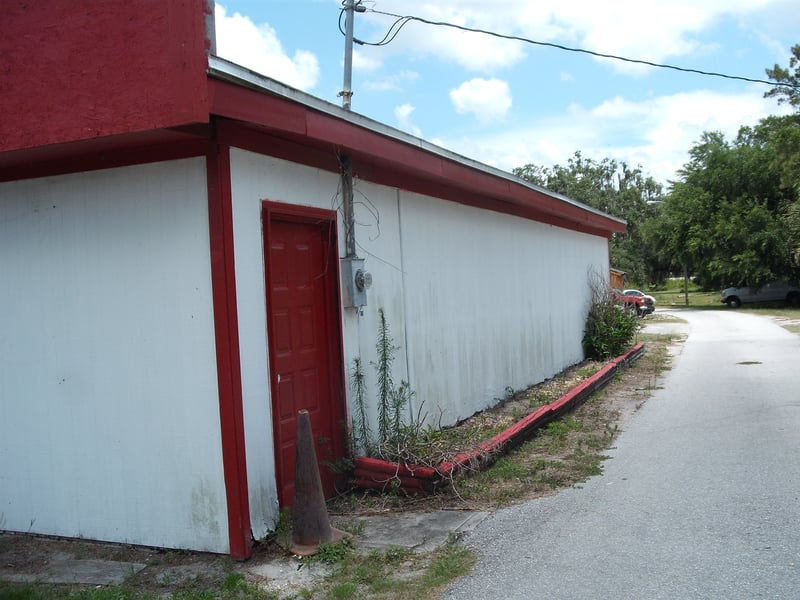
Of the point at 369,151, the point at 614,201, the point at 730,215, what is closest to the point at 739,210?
the point at 730,215

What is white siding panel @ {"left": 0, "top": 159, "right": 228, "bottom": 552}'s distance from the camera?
195 inches

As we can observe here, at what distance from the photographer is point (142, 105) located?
15.1 feet

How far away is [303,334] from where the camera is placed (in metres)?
5.91

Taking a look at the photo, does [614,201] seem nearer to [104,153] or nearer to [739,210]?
[739,210]

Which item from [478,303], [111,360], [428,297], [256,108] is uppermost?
[256,108]

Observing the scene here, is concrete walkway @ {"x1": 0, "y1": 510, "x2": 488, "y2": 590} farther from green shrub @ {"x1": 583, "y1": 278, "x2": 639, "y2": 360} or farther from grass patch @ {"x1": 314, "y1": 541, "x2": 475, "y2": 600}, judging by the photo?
green shrub @ {"x1": 583, "y1": 278, "x2": 639, "y2": 360}

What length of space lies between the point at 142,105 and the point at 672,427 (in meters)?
6.98

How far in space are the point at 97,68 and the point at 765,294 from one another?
4131cm

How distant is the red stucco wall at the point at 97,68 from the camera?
4496 millimetres

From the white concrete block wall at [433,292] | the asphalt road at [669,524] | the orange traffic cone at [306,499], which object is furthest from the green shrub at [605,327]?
the orange traffic cone at [306,499]

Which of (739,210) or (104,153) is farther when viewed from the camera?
(739,210)

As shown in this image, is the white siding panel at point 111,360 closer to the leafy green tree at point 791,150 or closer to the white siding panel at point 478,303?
the white siding panel at point 478,303

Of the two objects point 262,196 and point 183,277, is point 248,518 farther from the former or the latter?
point 262,196

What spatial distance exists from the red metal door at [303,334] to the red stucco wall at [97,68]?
44.0 inches
